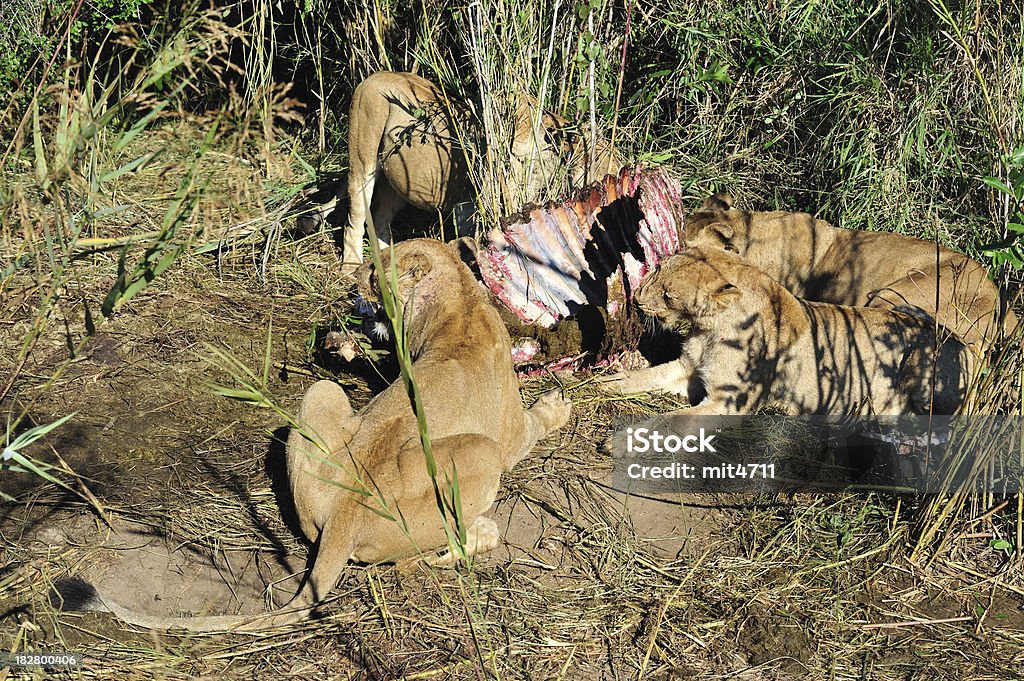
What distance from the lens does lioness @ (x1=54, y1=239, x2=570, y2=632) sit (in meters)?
3.82

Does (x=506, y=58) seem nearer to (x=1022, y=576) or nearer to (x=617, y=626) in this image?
(x=617, y=626)

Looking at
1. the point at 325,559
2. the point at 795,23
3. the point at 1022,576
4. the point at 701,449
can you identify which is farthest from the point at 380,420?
the point at 795,23

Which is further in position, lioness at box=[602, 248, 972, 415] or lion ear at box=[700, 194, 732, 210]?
lion ear at box=[700, 194, 732, 210]

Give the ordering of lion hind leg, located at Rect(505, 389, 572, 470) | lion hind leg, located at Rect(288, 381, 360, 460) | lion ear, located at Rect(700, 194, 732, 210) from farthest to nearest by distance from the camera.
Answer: lion ear, located at Rect(700, 194, 732, 210) → lion hind leg, located at Rect(505, 389, 572, 470) → lion hind leg, located at Rect(288, 381, 360, 460)

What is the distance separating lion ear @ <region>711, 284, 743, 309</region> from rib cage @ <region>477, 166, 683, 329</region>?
1.40 ft

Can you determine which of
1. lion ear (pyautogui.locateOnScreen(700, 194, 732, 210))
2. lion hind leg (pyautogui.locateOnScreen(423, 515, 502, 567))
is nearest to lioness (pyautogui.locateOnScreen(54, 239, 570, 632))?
lion hind leg (pyautogui.locateOnScreen(423, 515, 502, 567))

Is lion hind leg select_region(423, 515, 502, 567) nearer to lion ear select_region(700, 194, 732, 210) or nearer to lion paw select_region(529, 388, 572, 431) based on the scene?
lion paw select_region(529, 388, 572, 431)

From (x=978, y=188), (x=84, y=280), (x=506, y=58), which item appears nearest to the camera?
(x=506, y=58)

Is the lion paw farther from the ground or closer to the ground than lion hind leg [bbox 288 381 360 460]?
closer to the ground

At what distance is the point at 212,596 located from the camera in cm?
407

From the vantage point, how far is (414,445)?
160 inches

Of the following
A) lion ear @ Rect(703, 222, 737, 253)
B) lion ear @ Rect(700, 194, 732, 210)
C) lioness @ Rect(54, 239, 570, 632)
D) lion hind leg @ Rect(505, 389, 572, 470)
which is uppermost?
lion ear @ Rect(700, 194, 732, 210)

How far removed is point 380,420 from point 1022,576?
107 inches

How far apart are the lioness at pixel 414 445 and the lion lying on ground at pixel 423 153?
1110 millimetres
